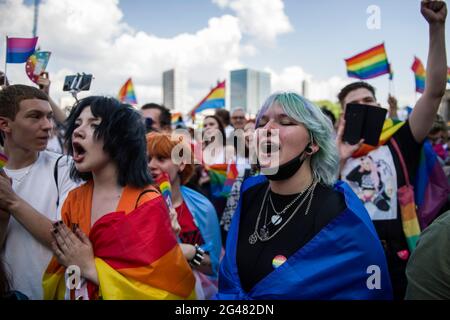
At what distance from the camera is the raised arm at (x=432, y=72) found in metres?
1.86

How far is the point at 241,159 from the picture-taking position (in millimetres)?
3705

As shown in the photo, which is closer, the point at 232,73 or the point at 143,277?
the point at 143,277

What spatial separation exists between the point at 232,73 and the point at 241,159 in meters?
0.85

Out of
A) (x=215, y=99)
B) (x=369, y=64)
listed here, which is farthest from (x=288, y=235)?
(x=215, y=99)

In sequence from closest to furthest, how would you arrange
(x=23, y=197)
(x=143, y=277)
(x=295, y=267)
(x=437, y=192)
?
(x=295, y=267) < (x=143, y=277) < (x=23, y=197) < (x=437, y=192)

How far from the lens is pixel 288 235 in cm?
165

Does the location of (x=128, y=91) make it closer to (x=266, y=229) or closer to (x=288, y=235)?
(x=266, y=229)

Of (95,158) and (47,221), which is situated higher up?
(95,158)

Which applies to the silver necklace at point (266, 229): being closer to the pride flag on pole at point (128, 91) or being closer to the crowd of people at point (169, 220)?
the crowd of people at point (169, 220)

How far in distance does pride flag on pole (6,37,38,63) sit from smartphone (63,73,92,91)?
0.90ft

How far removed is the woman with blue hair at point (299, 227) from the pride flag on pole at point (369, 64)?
7.39ft

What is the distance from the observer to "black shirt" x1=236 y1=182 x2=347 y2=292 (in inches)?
63.3

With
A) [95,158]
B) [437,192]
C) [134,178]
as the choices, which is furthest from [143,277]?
[437,192]
